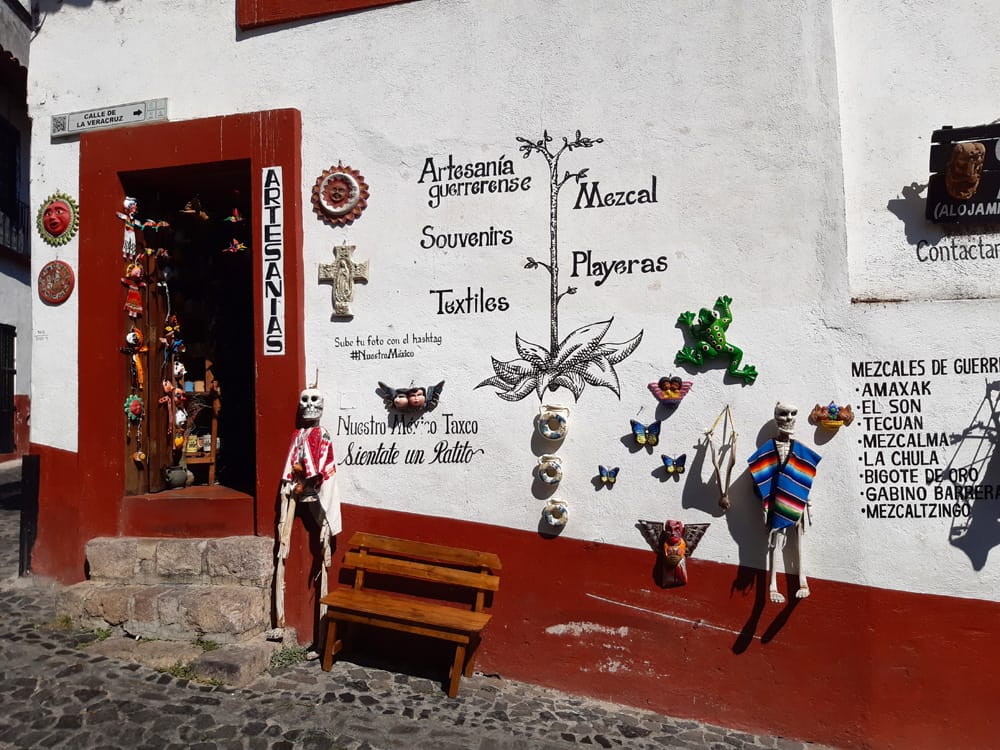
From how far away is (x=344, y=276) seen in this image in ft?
15.0

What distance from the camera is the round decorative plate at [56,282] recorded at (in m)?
5.03

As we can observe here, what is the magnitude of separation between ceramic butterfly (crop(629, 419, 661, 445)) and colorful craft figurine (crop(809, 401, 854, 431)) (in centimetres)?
88

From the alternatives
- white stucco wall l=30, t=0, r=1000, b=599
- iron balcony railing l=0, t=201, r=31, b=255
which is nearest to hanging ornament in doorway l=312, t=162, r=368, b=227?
white stucco wall l=30, t=0, r=1000, b=599

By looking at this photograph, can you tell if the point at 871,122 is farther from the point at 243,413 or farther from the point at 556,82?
the point at 243,413

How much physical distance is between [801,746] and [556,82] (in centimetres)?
422

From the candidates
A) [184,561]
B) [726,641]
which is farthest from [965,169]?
[184,561]

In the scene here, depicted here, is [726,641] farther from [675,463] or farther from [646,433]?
[646,433]

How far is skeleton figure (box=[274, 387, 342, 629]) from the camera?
445 centimetres

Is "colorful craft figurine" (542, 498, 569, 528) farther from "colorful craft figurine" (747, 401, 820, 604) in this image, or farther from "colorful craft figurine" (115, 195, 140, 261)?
"colorful craft figurine" (115, 195, 140, 261)

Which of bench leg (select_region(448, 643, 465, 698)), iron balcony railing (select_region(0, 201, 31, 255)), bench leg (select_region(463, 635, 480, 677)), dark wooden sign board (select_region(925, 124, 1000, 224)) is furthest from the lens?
iron balcony railing (select_region(0, 201, 31, 255))

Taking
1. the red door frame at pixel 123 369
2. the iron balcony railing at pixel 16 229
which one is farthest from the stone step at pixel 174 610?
the iron balcony railing at pixel 16 229

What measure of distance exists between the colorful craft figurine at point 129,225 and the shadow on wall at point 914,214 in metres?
5.28

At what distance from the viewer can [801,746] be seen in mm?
3727

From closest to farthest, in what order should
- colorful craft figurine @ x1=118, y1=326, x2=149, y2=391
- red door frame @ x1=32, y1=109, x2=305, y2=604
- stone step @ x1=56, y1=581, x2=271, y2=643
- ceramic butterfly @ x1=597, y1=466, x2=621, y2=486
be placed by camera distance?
ceramic butterfly @ x1=597, y1=466, x2=621, y2=486 < stone step @ x1=56, y1=581, x2=271, y2=643 < red door frame @ x1=32, y1=109, x2=305, y2=604 < colorful craft figurine @ x1=118, y1=326, x2=149, y2=391
